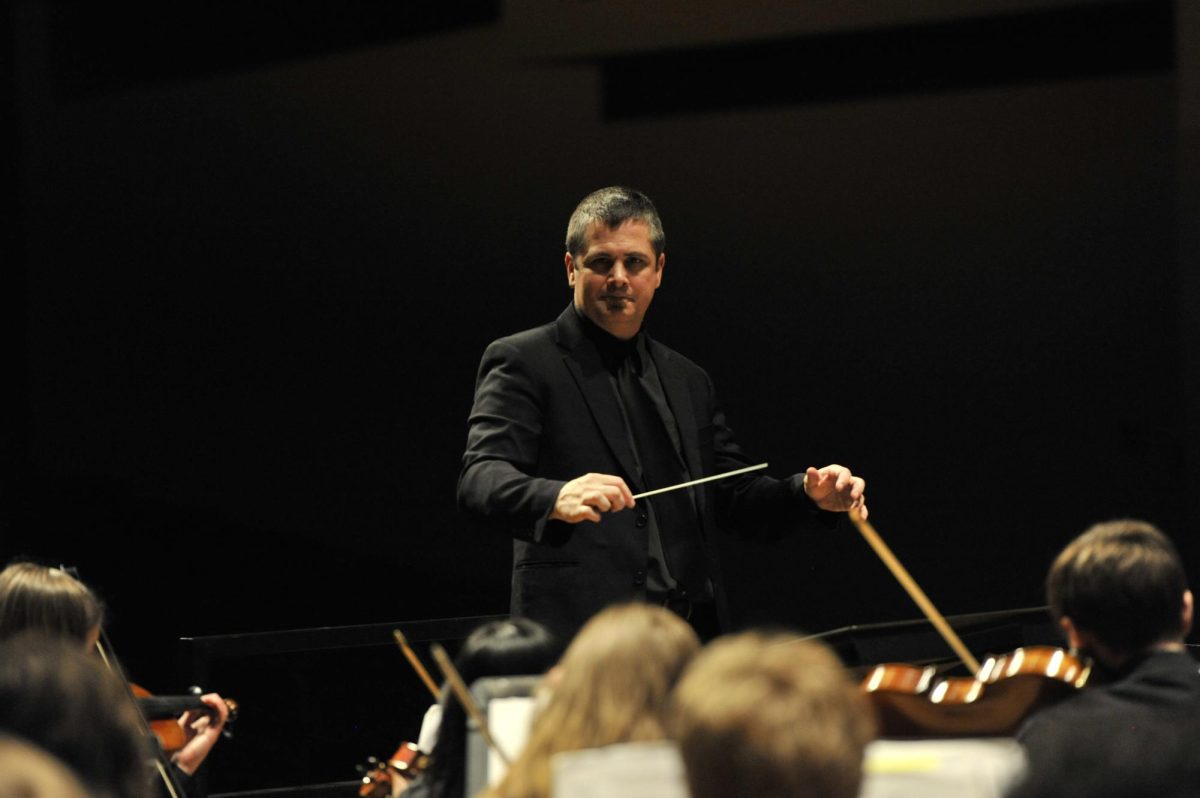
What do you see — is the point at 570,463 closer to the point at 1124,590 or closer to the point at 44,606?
the point at 44,606

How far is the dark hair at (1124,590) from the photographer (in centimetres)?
199

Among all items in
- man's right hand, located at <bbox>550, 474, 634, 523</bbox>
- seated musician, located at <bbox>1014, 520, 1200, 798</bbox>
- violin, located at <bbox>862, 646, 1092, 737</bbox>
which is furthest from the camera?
man's right hand, located at <bbox>550, 474, 634, 523</bbox>

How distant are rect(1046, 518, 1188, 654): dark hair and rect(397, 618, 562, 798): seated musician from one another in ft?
2.25

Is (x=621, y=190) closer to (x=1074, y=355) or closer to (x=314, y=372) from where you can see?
(x=1074, y=355)

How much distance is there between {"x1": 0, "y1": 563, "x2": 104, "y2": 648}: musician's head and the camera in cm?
276

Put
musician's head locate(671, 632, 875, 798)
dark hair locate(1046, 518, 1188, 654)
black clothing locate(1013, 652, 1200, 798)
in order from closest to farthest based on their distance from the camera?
musician's head locate(671, 632, 875, 798), black clothing locate(1013, 652, 1200, 798), dark hair locate(1046, 518, 1188, 654)

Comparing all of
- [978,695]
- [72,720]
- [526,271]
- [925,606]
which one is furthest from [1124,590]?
[526,271]

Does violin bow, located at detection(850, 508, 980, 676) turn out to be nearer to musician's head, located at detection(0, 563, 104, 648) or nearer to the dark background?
musician's head, located at detection(0, 563, 104, 648)

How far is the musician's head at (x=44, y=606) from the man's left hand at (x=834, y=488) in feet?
4.01

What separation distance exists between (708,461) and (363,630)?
103cm

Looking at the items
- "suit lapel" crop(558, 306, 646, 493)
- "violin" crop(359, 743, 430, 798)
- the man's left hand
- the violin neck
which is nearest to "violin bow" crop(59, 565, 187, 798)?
the violin neck

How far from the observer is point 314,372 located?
5594 millimetres

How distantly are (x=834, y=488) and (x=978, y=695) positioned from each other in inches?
34.7

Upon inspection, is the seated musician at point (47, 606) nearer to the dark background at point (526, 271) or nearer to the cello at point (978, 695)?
the cello at point (978, 695)
